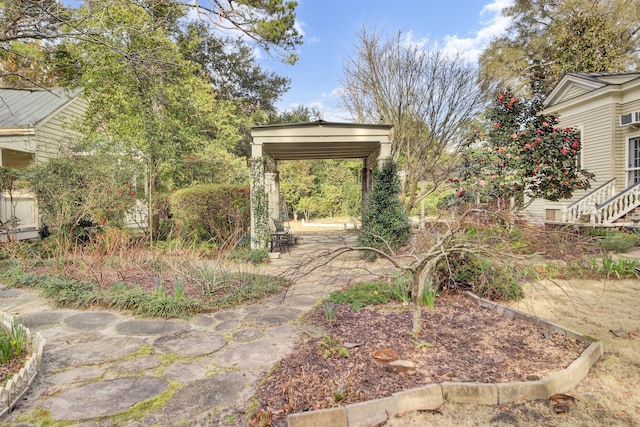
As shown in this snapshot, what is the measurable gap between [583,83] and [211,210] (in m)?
12.9

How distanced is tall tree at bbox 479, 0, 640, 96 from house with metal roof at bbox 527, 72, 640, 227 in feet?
9.41

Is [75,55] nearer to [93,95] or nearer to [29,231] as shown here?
[93,95]

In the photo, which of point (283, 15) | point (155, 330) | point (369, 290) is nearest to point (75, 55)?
point (283, 15)

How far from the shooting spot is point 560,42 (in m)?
17.1

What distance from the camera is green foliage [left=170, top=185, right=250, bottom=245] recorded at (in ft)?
26.2

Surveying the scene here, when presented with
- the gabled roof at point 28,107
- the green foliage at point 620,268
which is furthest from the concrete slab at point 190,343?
the gabled roof at point 28,107

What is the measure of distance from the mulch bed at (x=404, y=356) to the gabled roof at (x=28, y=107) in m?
11.3

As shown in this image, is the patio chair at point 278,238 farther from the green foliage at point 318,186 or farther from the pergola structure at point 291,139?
the green foliage at point 318,186

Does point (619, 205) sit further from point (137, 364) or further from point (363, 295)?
point (137, 364)

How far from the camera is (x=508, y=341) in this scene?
2885 millimetres

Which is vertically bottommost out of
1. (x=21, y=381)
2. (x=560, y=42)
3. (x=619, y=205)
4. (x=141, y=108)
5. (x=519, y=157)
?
(x=21, y=381)

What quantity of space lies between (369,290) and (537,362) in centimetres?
198

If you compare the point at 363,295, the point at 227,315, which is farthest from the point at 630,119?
the point at 227,315

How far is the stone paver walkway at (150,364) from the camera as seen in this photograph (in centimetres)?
205
